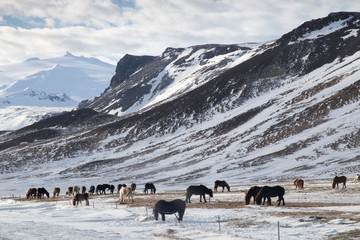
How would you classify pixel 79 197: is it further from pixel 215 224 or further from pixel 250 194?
pixel 215 224

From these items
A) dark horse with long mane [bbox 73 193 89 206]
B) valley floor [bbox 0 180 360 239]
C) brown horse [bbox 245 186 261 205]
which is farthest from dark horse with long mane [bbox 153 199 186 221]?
dark horse with long mane [bbox 73 193 89 206]

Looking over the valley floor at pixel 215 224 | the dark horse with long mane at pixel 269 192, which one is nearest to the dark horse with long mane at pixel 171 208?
the valley floor at pixel 215 224

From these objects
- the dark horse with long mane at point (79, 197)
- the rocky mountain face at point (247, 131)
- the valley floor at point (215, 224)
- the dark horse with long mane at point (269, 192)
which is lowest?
the valley floor at point (215, 224)

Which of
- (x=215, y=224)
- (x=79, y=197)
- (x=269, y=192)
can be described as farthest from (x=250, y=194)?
(x=79, y=197)

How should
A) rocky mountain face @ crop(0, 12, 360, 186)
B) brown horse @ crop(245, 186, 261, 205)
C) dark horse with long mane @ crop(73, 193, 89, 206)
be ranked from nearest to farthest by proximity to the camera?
brown horse @ crop(245, 186, 261, 205)
dark horse with long mane @ crop(73, 193, 89, 206)
rocky mountain face @ crop(0, 12, 360, 186)

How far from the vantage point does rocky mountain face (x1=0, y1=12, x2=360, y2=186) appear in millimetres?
82812

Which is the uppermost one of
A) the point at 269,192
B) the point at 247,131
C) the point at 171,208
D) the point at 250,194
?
the point at 247,131

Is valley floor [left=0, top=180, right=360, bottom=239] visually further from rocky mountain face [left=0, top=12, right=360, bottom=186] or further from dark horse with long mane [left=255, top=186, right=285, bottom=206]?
rocky mountain face [left=0, top=12, right=360, bottom=186]

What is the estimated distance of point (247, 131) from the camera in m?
108

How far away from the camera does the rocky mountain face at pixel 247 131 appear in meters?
82.8

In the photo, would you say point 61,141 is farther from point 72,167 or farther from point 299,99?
point 299,99

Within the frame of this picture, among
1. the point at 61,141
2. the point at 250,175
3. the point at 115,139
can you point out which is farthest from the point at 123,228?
the point at 61,141

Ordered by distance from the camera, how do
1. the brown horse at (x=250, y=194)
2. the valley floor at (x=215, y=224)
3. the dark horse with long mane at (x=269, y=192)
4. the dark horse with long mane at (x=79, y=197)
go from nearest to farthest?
the valley floor at (x=215, y=224) → the dark horse with long mane at (x=269, y=192) → the brown horse at (x=250, y=194) → the dark horse with long mane at (x=79, y=197)

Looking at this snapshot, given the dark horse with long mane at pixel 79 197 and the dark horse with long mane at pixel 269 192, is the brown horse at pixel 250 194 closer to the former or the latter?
Result: the dark horse with long mane at pixel 269 192
